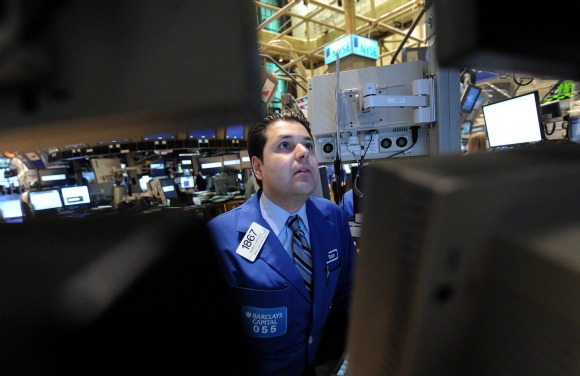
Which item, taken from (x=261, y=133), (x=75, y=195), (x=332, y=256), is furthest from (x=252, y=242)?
(x=75, y=195)

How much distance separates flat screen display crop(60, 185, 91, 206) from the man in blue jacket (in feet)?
16.8

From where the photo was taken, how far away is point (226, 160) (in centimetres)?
715

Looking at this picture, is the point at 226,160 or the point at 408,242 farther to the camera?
the point at 226,160

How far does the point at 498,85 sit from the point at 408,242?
193 inches

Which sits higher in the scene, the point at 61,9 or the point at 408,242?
the point at 61,9

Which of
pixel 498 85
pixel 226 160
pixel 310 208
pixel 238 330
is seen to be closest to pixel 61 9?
pixel 238 330

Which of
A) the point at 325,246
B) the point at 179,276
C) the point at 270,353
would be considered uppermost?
the point at 179,276

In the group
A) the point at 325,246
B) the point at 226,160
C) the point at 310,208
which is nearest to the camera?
the point at 325,246

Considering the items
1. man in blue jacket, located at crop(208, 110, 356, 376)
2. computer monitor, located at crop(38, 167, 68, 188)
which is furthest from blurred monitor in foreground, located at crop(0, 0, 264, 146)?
computer monitor, located at crop(38, 167, 68, 188)

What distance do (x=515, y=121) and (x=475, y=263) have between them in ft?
9.01

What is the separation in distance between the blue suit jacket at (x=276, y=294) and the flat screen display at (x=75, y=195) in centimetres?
519

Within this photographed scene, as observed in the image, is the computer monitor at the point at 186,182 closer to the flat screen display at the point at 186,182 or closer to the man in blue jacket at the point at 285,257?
the flat screen display at the point at 186,182

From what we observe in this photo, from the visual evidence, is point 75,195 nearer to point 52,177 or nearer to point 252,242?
point 52,177

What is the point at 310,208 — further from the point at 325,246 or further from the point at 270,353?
the point at 270,353
